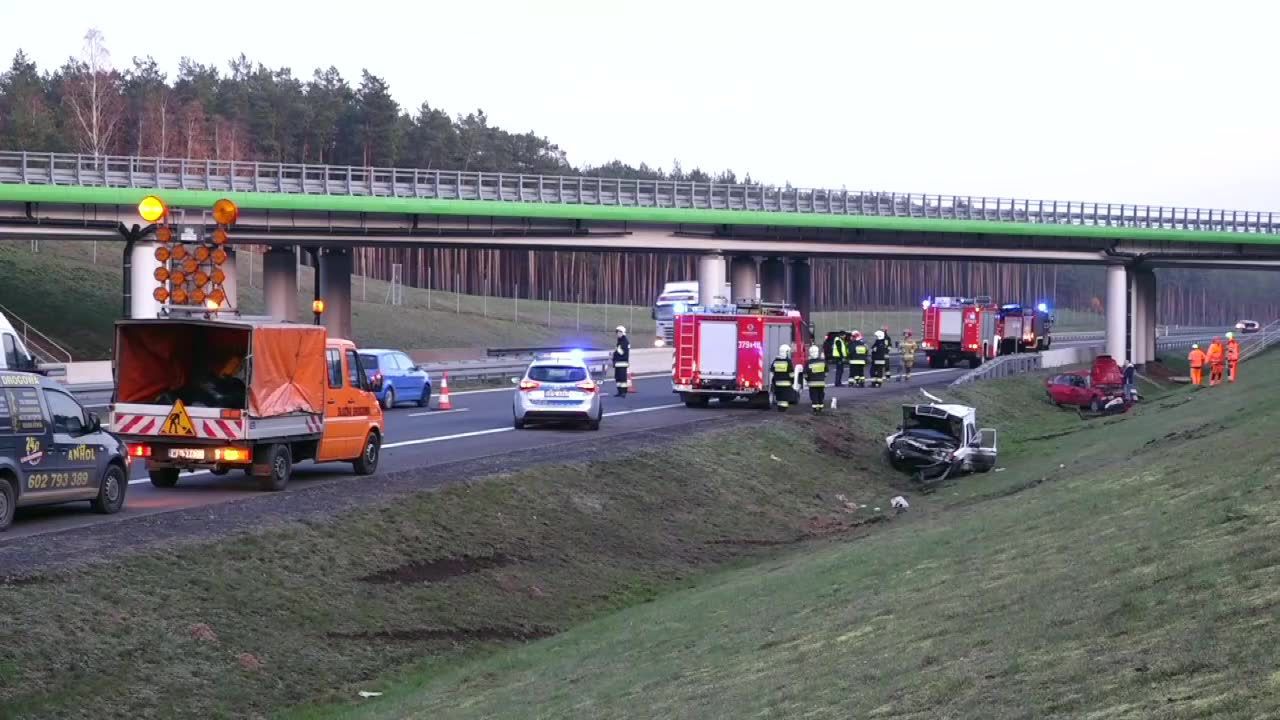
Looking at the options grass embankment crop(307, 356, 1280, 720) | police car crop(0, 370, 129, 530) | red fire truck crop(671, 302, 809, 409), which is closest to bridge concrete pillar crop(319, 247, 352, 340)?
red fire truck crop(671, 302, 809, 409)

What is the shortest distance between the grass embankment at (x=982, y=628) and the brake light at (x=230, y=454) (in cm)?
600

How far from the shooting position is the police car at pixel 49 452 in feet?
58.2

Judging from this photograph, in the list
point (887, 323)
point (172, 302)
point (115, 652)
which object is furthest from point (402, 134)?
point (115, 652)

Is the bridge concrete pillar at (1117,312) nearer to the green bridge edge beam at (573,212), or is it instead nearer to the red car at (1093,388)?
the green bridge edge beam at (573,212)

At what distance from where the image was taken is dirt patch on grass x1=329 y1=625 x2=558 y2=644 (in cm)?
1659

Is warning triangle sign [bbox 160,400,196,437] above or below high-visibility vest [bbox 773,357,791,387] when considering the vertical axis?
below

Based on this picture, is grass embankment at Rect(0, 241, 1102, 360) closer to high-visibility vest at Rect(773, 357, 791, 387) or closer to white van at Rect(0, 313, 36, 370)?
high-visibility vest at Rect(773, 357, 791, 387)

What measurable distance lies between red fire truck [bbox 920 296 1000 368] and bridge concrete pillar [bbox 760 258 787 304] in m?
10.1

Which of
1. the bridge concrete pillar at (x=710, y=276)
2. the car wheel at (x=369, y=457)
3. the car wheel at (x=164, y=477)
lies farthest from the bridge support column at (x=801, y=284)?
the car wheel at (x=164, y=477)

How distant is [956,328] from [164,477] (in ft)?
177

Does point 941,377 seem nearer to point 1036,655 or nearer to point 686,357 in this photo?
point 686,357

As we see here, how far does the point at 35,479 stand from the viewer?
59.7 feet

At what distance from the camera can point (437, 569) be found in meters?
20.0

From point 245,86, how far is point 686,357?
90.4m
